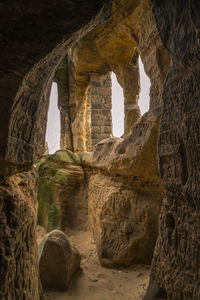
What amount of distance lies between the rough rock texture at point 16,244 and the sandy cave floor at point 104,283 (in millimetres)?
1019

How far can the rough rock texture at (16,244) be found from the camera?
1.05m

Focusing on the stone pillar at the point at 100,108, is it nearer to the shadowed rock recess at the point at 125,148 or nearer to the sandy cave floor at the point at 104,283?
the shadowed rock recess at the point at 125,148

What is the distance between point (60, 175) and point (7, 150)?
3411 mm

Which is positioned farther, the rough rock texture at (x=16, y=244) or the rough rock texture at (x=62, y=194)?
the rough rock texture at (x=62, y=194)

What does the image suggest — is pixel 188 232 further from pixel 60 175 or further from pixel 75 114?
pixel 75 114

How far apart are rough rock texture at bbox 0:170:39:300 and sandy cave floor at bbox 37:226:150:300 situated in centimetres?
102

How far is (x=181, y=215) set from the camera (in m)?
1.42

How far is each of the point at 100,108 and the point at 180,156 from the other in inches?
243

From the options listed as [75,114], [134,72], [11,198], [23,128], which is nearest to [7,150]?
[23,128]

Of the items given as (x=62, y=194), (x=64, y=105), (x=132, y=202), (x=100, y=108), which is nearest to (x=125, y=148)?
(x=132, y=202)

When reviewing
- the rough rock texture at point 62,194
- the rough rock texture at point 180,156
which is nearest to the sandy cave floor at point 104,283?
the rough rock texture at point 180,156

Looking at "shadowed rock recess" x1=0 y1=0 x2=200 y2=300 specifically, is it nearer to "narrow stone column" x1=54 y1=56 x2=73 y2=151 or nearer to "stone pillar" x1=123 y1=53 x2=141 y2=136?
"stone pillar" x1=123 y1=53 x2=141 y2=136

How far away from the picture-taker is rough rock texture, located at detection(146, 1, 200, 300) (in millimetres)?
1236

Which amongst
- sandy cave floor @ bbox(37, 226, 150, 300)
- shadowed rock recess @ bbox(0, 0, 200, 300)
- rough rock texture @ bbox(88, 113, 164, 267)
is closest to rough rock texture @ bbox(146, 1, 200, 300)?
shadowed rock recess @ bbox(0, 0, 200, 300)
